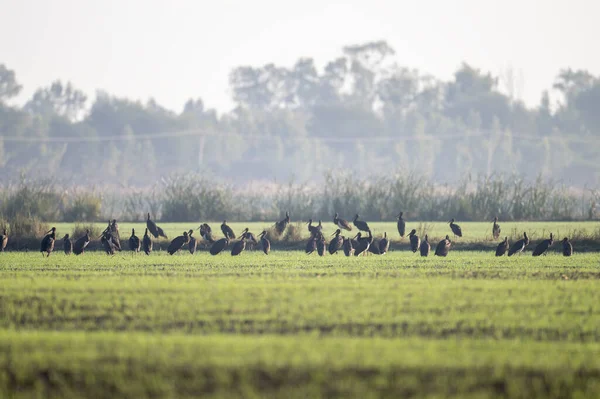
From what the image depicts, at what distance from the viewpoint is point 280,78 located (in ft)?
410

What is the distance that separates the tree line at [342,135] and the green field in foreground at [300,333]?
72.5 meters

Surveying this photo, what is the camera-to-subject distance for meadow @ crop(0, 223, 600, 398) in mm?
9633

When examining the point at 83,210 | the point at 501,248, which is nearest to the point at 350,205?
the point at 83,210

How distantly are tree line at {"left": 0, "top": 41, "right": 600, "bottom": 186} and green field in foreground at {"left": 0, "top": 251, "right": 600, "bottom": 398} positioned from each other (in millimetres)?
72464

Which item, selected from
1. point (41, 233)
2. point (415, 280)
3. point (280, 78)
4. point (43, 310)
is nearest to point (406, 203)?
point (41, 233)

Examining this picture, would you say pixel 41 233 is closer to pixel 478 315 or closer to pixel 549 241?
pixel 549 241

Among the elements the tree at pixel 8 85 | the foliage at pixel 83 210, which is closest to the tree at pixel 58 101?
the tree at pixel 8 85

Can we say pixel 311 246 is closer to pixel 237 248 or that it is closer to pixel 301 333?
pixel 237 248

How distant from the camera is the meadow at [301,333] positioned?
31.6ft

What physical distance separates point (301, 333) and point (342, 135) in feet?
310

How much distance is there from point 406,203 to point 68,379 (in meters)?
28.2

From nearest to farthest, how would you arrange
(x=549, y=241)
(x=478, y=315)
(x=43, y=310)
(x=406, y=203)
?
(x=478, y=315) → (x=43, y=310) → (x=549, y=241) → (x=406, y=203)

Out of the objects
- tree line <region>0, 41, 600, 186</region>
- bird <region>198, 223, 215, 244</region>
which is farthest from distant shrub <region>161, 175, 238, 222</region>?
tree line <region>0, 41, 600, 186</region>

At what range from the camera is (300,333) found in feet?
37.6
